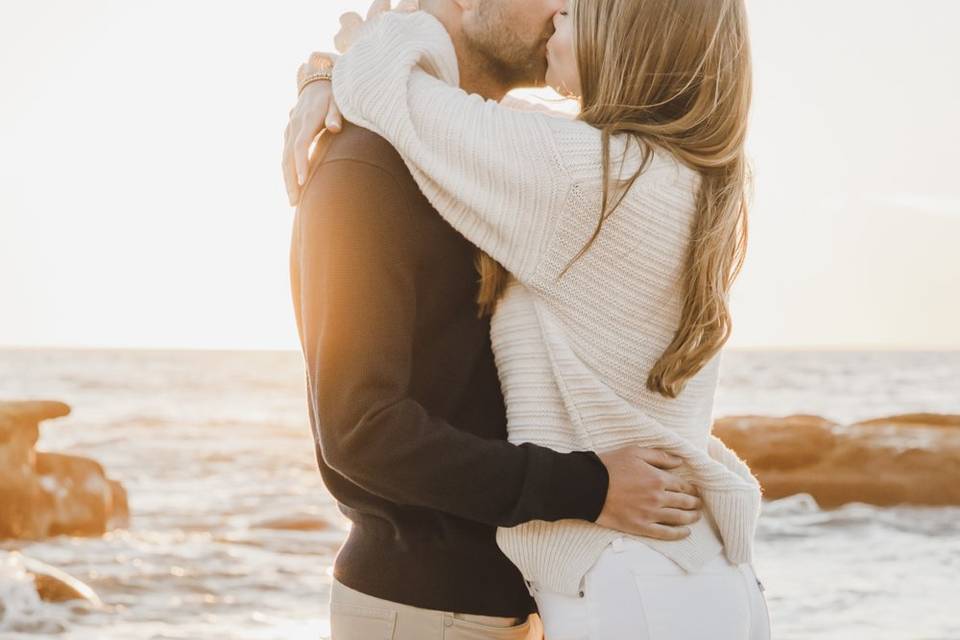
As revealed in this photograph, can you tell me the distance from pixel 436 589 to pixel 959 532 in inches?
389

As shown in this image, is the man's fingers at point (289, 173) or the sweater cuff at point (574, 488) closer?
the sweater cuff at point (574, 488)

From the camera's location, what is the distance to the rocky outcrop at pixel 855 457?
11750 mm

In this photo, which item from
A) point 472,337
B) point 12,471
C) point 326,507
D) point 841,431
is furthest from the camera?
point 841,431

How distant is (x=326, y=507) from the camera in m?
11.5

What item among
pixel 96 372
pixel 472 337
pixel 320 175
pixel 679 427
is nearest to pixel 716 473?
pixel 679 427

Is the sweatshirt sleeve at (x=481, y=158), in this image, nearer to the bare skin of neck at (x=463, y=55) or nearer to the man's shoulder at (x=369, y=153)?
the man's shoulder at (x=369, y=153)

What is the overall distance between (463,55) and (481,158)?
1.76 ft

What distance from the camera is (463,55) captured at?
199 cm

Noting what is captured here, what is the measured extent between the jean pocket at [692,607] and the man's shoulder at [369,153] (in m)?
0.69

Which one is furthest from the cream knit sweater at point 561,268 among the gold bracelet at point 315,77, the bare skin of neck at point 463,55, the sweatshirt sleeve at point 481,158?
the bare skin of neck at point 463,55

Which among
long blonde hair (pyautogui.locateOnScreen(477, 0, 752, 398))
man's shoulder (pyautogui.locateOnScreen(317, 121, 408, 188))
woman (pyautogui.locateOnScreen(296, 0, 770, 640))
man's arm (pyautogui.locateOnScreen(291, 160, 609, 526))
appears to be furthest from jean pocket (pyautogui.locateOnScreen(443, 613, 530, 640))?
man's shoulder (pyautogui.locateOnScreen(317, 121, 408, 188))

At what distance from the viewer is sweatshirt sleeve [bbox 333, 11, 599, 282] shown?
152 centimetres

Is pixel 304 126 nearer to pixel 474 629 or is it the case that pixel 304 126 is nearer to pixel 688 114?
pixel 688 114

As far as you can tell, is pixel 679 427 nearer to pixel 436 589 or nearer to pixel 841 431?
pixel 436 589
